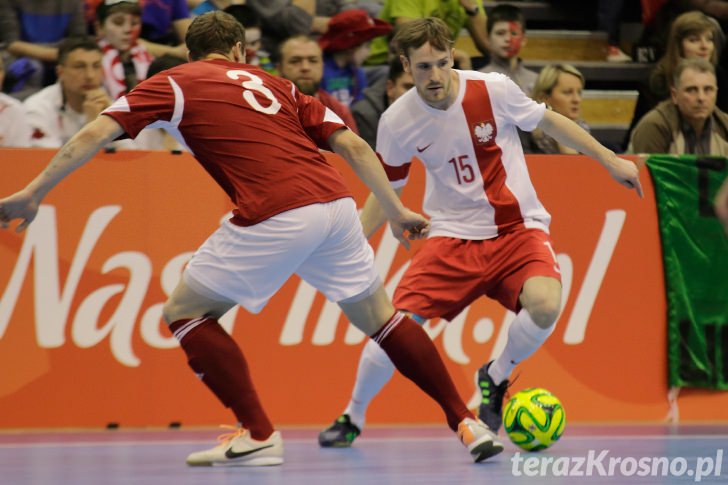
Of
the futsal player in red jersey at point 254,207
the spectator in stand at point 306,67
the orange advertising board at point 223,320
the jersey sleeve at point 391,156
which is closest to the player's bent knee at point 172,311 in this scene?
the futsal player in red jersey at point 254,207

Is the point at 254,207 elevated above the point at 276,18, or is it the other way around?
the point at 254,207

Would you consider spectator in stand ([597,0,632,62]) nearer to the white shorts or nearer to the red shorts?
the red shorts

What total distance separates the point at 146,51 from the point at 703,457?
5013 mm

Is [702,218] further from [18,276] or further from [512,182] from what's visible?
[18,276]

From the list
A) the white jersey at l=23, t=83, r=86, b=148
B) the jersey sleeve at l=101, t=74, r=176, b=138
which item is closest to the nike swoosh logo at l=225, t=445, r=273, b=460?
the jersey sleeve at l=101, t=74, r=176, b=138

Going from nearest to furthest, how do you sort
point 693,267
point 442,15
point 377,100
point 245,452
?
1. point 245,452
2. point 693,267
3. point 377,100
4. point 442,15

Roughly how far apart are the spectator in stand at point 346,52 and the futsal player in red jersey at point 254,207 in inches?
156

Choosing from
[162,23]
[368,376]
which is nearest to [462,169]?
[368,376]

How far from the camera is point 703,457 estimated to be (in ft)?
22.1

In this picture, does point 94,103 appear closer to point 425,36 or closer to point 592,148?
point 425,36

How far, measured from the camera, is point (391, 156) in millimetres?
7227

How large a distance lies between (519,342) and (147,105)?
2301 mm

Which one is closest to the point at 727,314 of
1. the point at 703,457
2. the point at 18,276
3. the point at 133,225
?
the point at 703,457

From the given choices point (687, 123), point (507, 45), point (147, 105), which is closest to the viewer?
point (147, 105)
